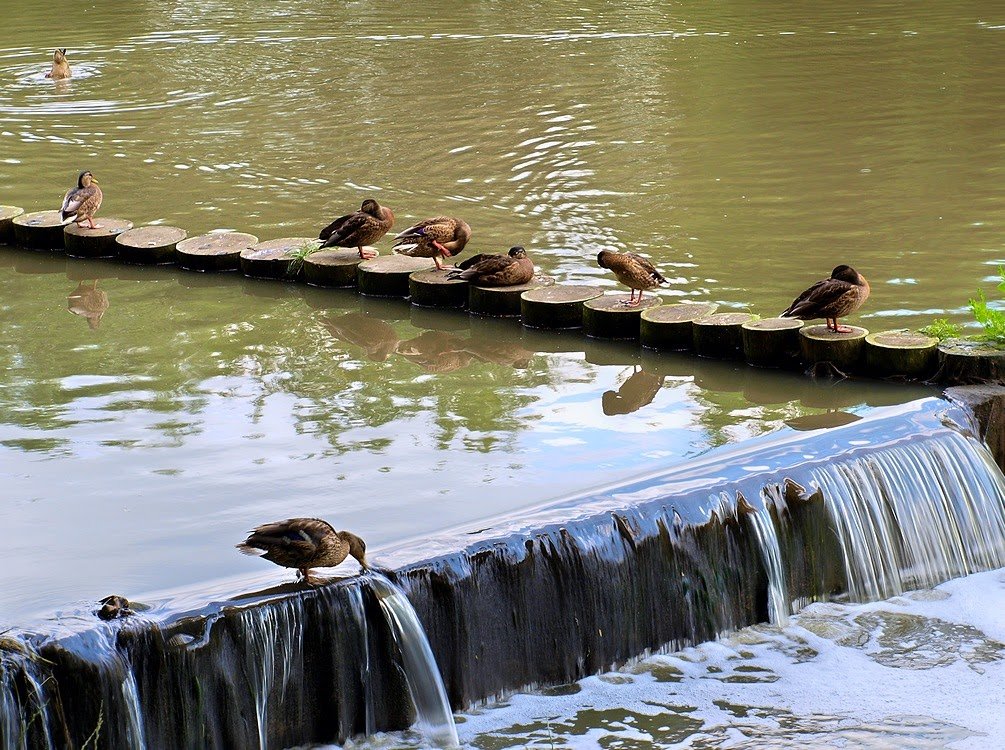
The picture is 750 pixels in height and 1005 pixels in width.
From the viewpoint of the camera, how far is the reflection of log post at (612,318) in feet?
32.8

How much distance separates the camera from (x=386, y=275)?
442 inches

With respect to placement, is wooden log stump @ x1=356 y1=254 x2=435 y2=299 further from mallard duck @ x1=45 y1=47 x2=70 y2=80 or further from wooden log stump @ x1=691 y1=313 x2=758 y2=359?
mallard duck @ x1=45 y1=47 x2=70 y2=80

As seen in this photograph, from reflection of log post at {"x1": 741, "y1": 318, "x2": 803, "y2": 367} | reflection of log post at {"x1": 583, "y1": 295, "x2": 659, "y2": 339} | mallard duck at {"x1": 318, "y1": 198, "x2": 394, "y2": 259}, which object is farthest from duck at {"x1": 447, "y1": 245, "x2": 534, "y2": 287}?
reflection of log post at {"x1": 741, "y1": 318, "x2": 803, "y2": 367}

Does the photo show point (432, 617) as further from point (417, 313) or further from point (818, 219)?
point (818, 219)

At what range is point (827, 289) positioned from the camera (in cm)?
921

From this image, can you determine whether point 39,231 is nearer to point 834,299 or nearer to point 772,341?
point 772,341

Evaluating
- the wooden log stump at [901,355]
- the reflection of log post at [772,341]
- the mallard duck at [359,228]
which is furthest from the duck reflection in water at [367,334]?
the wooden log stump at [901,355]

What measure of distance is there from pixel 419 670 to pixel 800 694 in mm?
1762

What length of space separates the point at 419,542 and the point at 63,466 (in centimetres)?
230

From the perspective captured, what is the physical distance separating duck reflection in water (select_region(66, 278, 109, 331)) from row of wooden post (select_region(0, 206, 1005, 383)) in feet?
2.56

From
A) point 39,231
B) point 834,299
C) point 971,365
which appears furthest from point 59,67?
point 971,365

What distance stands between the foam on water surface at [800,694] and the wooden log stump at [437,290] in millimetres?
4247

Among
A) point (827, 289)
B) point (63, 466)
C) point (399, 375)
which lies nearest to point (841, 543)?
point (827, 289)

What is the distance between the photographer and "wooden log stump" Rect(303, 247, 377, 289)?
11477 millimetres
